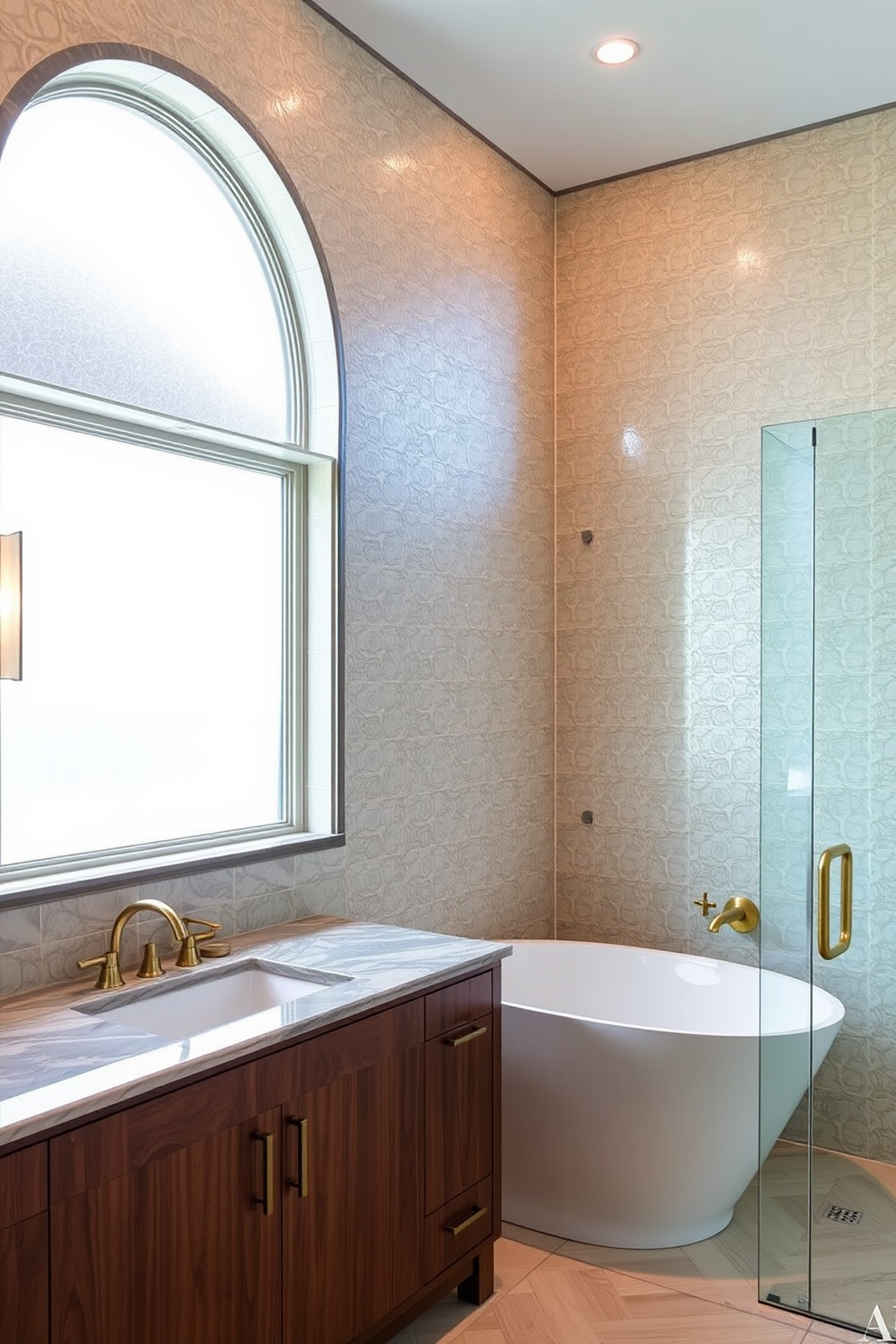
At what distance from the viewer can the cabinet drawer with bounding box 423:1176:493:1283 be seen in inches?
88.2

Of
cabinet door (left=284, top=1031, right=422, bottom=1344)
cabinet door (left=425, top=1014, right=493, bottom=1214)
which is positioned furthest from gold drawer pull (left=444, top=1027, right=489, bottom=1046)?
cabinet door (left=284, top=1031, right=422, bottom=1344)

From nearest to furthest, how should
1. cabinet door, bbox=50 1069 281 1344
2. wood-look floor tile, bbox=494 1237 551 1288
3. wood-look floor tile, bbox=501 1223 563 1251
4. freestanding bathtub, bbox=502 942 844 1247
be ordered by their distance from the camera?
1. cabinet door, bbox=50 1069 281 1344
2. freestanding bathtub, bbox=502 942 844 1247
3. wood-look floor tile, bbox=494 1237 551 1288
4. wood-look floor tile, bbox=501 1223 563 1251

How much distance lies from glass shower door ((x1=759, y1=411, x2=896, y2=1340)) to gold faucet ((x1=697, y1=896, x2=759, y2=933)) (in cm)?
16

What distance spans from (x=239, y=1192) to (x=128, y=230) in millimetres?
2035

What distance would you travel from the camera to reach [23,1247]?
146cm

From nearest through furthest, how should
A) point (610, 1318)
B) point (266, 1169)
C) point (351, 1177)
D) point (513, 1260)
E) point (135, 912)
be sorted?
point (266, 1169) < point (351, 1177) < point (135, 912) < point (610, 1318) < point (513, 1260)

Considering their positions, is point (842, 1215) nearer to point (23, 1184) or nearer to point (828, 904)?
point (828, 904)

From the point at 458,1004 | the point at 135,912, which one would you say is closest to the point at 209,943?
the point at 135,912

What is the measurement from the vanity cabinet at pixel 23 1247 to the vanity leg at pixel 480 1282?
1.21 m

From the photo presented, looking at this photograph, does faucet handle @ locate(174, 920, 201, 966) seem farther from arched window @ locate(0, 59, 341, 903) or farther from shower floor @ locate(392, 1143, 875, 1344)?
shower floor @ locate(392, 1143, 875, 1344)

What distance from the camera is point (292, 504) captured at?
2.88 meters

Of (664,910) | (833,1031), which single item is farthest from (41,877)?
(664,910)

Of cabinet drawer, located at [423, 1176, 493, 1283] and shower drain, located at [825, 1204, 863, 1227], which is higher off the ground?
shower drain, located at [825, 1204, 863, 1227]

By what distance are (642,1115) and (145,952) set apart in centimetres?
126
